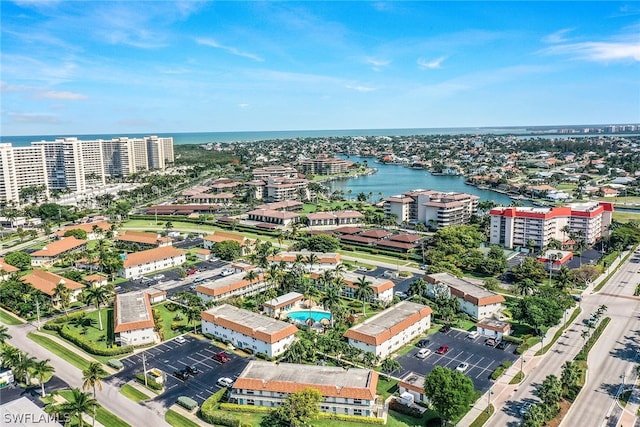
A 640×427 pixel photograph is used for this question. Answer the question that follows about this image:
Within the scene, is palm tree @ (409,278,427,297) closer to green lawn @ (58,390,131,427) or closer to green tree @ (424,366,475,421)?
green tree @ (424,366,475,421)

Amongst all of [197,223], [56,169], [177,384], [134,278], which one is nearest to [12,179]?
[56,169]

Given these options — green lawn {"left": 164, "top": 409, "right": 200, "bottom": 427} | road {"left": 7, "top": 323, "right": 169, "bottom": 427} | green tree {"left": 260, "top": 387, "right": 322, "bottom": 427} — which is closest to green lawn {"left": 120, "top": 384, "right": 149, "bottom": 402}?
road {"left": 7, "top": 323, "right": 169, "bottom": 427}

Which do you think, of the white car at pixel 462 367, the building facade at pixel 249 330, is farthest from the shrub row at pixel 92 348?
the white car at pixel 462 367

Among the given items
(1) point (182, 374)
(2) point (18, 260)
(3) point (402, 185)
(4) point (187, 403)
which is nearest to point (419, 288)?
(1) point (182, 374)

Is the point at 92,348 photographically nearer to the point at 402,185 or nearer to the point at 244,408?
the point at 244,408

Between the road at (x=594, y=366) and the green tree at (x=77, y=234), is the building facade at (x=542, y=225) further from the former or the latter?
the green tree at (x=77, y=234)

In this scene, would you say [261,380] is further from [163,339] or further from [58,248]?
[58,248]
